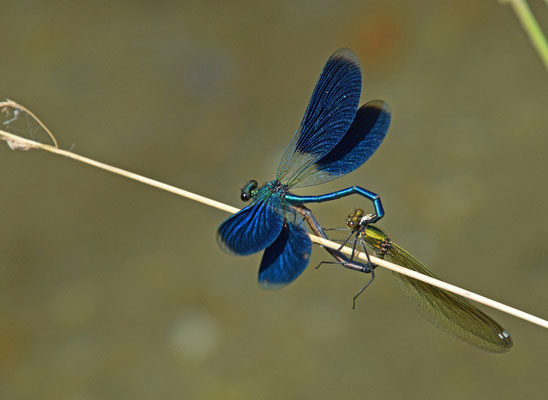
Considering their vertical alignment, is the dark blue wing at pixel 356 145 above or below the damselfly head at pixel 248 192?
above

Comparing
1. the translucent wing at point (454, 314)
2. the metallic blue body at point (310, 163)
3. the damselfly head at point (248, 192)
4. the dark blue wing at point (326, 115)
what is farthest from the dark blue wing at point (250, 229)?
the translucent wing at point (454, 314)

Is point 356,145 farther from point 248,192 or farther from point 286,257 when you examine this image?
point 286,257

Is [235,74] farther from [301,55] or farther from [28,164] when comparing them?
[28,164]

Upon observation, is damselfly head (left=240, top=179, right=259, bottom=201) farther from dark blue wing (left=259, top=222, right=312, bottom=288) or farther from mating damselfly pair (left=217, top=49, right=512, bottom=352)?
dark blue wing (left=259, top=222, right=312, bottom=288)

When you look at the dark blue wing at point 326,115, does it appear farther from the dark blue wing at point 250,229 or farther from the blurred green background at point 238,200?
the blurred green background at point 238,200

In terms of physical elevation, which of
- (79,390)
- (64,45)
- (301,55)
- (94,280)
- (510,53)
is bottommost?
(79,390)

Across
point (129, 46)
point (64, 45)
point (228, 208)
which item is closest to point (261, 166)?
point (129, 46)
